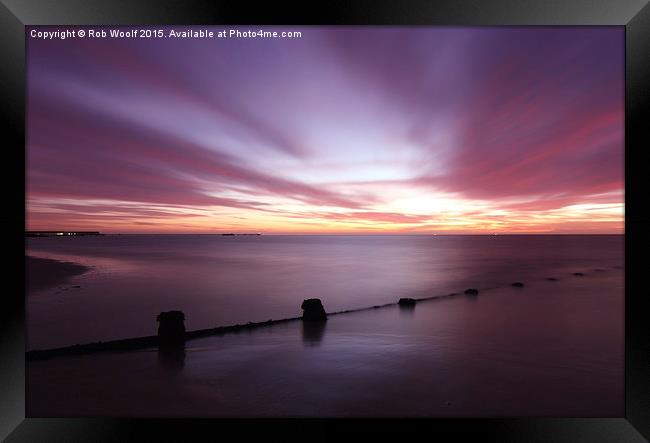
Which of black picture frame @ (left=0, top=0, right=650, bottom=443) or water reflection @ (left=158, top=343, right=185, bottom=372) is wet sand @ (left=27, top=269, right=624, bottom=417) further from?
black picture frame @ (left=0, top=0, right=650, bottom=443)

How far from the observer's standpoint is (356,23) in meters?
2.55

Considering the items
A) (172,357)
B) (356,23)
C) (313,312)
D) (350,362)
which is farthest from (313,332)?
(356,23)

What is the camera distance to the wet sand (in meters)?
3.34

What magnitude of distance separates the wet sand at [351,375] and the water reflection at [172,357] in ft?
0.09

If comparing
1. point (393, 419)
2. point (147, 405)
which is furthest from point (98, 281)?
point (393, 419)

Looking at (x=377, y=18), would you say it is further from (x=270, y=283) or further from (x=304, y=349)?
(x=270, y=283)

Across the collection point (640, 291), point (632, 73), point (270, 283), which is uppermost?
point (632, 73)

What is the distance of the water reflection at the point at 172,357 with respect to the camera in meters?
4.12

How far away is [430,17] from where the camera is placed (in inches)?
100

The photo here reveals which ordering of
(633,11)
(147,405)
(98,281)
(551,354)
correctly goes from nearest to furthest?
(633,11), (147,405), (551,354), (98,281)

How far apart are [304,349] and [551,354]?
356 cm

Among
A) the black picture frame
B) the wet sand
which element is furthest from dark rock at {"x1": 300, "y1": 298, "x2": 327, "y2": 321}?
the black picture frame

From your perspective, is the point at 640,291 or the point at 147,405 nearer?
the point at 640,291

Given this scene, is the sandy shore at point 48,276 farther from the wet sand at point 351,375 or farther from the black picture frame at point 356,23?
the black picture frame at point 356,23
